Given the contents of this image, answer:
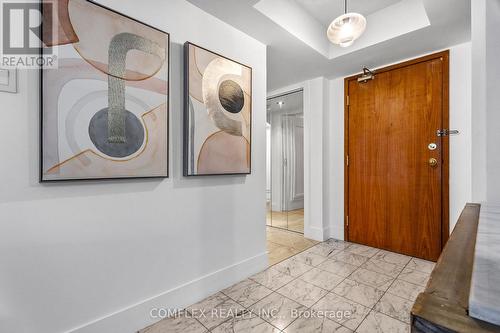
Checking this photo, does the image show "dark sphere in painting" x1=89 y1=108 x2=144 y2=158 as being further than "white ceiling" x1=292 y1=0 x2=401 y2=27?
No

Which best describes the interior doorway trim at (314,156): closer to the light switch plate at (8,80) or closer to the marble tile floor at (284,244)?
the marble tile floor at (284,244)

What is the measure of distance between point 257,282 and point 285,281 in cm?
24

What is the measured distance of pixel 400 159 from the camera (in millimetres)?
2529

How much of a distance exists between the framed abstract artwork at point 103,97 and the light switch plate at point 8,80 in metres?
0.10

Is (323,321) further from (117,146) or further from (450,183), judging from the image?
(450,183)

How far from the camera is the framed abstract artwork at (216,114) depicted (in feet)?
5.26

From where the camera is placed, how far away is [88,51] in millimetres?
1198

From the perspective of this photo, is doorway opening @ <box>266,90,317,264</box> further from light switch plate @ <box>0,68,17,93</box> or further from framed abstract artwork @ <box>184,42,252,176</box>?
light switch plate @ <box>0,68,17,93</box>

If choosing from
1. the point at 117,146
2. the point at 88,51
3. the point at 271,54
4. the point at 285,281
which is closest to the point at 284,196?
the point at 285,281

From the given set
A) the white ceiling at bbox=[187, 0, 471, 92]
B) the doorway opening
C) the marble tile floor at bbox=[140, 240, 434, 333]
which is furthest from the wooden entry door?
the doorway opening

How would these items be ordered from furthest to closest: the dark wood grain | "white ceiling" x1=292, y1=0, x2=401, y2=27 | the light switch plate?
"white ceiling" x1=292, y1=0, x2=401, y2=27, the light switch plate, the dark wood grain

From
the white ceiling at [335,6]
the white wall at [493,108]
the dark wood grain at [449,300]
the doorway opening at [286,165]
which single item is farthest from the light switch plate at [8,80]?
the doorway opening at [286,165]

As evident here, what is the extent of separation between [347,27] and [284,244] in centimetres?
232

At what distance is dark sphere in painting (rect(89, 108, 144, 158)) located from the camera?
1.23 metres
